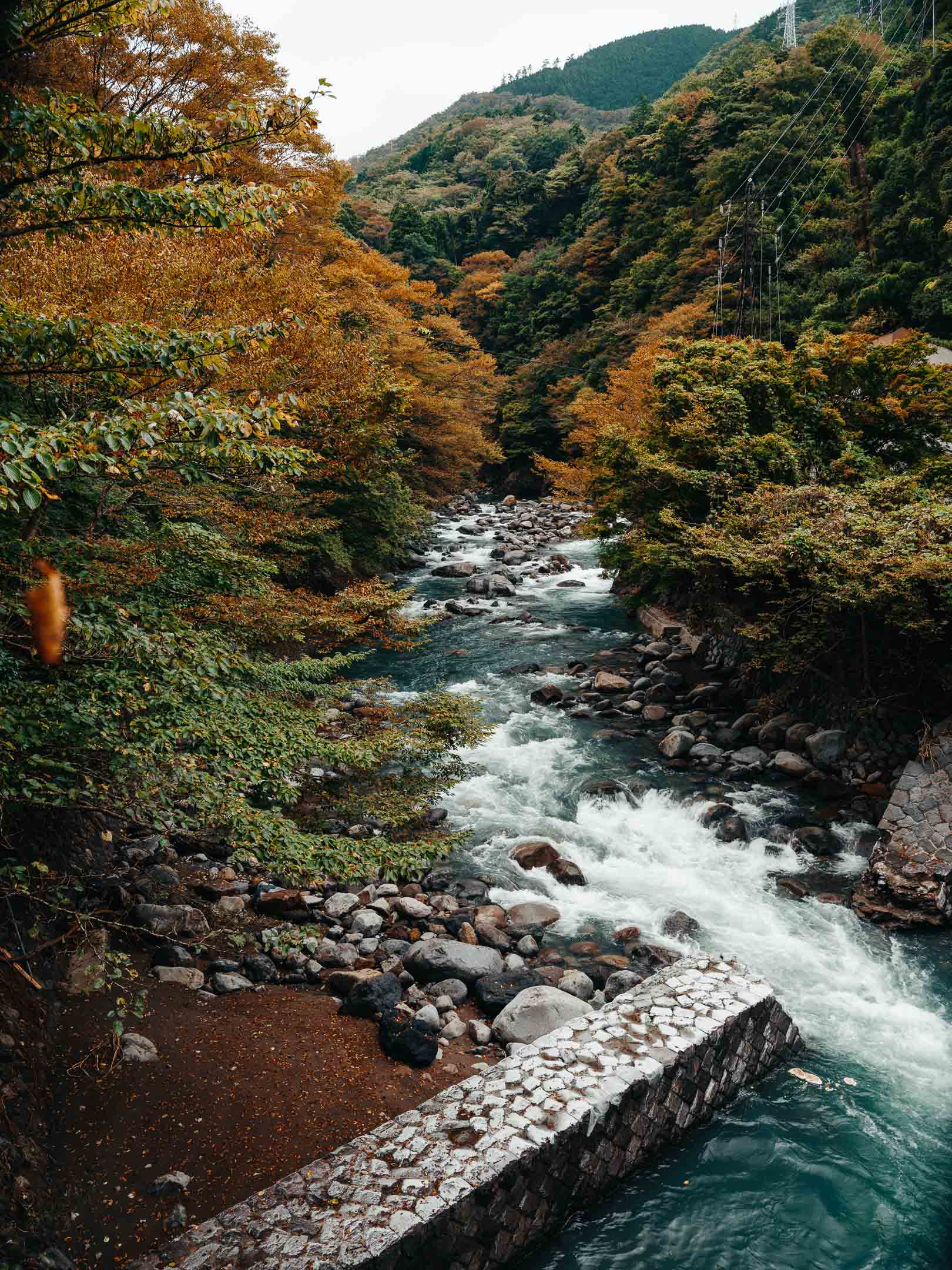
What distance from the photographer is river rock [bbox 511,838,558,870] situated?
7785 millimetres

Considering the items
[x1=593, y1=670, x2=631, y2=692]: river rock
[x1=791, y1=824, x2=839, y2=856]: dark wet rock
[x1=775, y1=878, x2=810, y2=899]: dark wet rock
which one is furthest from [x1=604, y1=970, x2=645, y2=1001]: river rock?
[x1=593, y1=670, x2=631, y2=692]: river rock

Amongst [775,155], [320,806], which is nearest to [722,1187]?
[320,806]

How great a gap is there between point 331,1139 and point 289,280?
11524 millimetres

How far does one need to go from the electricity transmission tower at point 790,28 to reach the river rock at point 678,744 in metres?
57.2

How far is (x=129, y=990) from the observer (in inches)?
193

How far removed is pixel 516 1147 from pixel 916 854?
544 cm

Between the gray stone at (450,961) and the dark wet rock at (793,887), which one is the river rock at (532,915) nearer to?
the gray stone at (450,961)

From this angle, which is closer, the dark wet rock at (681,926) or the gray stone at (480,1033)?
the gray stone at (480,1033)

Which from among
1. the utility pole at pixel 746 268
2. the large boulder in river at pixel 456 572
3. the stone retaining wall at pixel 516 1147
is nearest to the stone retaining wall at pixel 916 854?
the stone retaining wall at pixel 516 1147

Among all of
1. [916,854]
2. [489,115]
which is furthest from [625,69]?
[916,854]

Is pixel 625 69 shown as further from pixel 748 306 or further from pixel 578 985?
pixel 578 985

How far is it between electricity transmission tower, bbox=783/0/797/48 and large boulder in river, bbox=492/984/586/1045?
62168 mm

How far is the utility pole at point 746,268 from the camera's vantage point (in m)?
21.1

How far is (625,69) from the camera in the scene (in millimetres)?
102500
